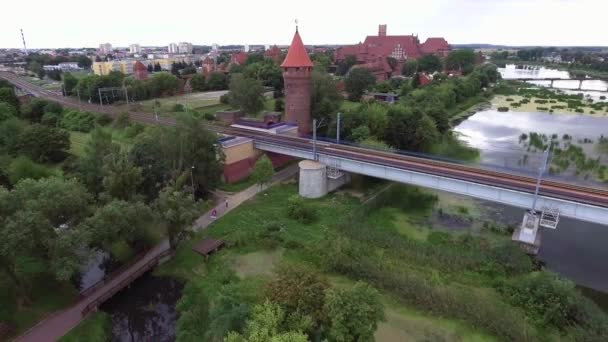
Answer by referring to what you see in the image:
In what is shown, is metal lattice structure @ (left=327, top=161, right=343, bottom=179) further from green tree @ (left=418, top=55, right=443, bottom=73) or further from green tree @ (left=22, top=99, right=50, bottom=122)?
green tree @ (left=418, top=55, right=443, bottom=73)

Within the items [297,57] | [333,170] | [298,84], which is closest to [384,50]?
[298,84]

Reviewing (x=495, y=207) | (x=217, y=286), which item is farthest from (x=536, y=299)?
(x=217, y=286)

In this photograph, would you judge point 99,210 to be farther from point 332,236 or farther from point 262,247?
point 332,236

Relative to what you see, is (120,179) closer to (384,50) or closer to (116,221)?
(116,221)

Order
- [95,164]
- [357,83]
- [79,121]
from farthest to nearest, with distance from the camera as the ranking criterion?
1. [357,83]
2. [79,121]
3. [95,164]

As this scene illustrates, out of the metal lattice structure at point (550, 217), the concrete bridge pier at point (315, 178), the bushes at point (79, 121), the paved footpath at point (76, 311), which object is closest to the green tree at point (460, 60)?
the concrete bridge pier at point (315, 178)

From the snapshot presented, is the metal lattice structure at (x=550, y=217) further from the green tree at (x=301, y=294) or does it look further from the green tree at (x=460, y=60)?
the green tree at (x=460, y=60)
